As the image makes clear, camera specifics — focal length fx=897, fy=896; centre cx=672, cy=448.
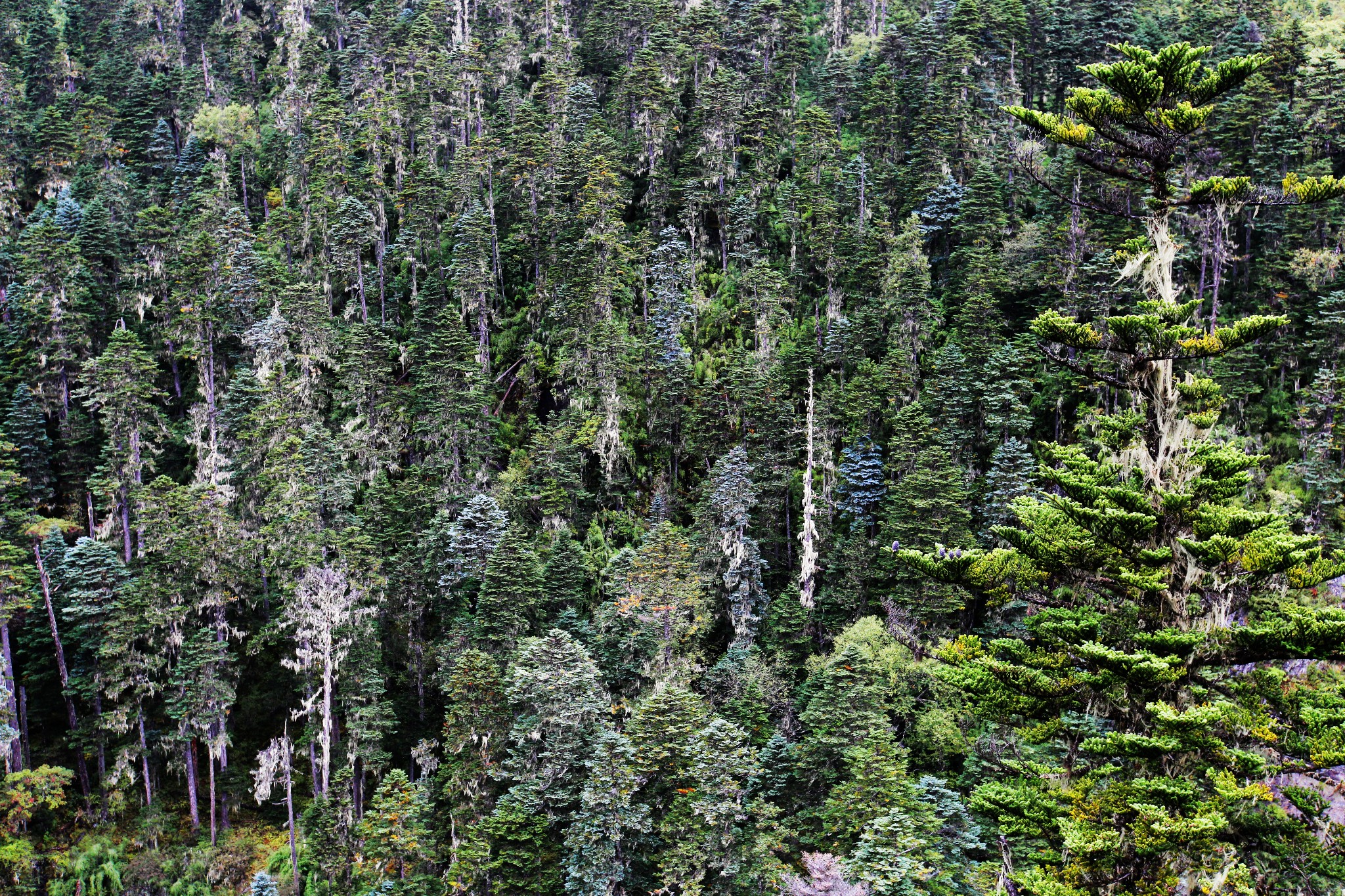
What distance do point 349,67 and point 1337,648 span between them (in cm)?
7641

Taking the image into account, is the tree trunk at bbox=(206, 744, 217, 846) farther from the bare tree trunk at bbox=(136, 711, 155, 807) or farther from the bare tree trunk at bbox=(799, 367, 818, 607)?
the bare tree trunk at bbox=(799, 367, 818, 607)

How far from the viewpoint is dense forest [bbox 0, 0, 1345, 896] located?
514 inches

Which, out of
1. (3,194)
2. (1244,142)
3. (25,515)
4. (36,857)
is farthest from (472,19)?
(36,857)

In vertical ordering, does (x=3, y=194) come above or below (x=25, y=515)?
above

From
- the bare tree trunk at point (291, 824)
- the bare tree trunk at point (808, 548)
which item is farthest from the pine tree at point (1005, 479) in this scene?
the bare tree trunk at point (291, 824)

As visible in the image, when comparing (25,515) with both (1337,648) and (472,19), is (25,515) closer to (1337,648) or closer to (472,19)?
(1337,648)

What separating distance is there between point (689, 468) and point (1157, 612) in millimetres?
36538

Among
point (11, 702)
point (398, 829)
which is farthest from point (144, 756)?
point (398, 829)

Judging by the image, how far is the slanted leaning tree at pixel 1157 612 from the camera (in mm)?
11305

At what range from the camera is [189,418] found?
50.3m

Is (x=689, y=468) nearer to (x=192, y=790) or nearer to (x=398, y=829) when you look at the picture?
(x=398, y=829)

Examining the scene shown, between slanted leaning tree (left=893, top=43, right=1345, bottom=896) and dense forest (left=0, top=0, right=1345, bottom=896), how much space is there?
0.08m

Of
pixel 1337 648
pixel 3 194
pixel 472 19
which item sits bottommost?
pixel 1337 648

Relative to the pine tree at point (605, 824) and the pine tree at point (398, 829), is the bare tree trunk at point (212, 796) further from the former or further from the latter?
the pine tree at point (605, 824)
